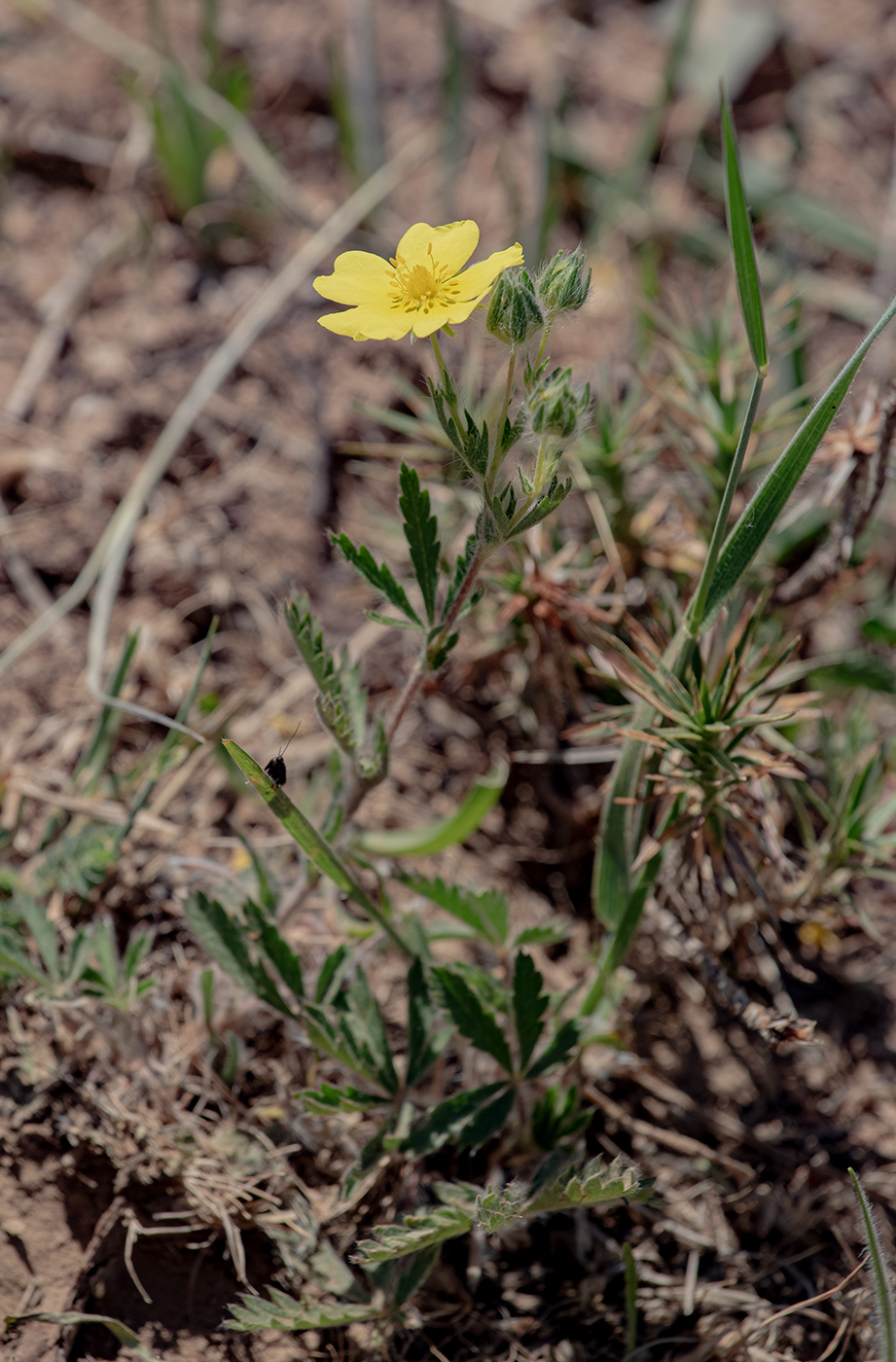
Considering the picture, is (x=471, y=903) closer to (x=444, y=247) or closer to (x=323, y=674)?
(x=323, y=674)

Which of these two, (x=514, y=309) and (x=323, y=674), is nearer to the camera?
(x=514, y=309)

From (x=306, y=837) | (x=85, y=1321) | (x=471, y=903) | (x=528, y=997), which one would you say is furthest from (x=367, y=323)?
(x=85, y=1321)

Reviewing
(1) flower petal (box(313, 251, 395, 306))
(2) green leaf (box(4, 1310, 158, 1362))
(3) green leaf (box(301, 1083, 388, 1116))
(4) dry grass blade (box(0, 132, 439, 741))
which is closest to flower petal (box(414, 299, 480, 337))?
(1) flower petal (box(313, 251, 395, 306))

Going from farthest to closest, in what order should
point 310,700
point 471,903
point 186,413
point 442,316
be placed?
point 186,413
point 310,700
point 471,903
point 442,316

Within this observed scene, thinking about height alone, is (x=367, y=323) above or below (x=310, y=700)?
above

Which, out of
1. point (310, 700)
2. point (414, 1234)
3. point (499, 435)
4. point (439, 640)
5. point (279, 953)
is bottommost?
point (414, 1234)

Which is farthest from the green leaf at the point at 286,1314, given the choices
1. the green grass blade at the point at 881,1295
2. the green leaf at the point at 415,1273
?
the green grass blade at the point at 881,1295

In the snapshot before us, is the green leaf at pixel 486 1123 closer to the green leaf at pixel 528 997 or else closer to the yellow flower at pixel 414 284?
the green leaf at pixel 528 997

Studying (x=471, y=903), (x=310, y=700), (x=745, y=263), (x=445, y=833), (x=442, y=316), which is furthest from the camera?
(x=310, y=700)
